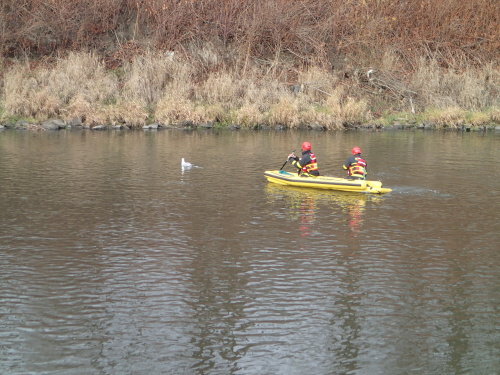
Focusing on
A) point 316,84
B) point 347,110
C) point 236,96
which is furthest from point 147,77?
point 347,110

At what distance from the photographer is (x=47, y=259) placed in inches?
497

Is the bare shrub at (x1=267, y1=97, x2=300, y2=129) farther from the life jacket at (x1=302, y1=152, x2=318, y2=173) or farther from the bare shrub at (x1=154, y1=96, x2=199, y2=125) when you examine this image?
the life jacket at (x1=302, y1=152, x2=318, y2=173)

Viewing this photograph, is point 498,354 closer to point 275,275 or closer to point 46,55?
point 275,275

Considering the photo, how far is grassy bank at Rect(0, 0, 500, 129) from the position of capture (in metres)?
35.9

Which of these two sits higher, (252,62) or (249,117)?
(252,62)

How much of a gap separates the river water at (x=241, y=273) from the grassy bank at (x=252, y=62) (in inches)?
520

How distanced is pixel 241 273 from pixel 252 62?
3028cm

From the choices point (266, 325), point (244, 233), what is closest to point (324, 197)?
point (244, 233)

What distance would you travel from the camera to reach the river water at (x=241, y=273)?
29.1ft

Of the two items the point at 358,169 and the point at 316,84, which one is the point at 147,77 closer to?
the point at 316,84

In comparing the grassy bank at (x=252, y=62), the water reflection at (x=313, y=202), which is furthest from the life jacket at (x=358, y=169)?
the grassy bank at (x=252, y=62)

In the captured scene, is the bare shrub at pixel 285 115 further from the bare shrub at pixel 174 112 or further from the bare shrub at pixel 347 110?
the bare shrub at pixel 174 112

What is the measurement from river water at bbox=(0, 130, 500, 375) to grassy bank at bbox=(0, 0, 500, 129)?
1322cm

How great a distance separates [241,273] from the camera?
11953 millimetres
